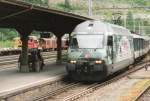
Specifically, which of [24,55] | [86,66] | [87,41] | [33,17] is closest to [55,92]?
[86,66]

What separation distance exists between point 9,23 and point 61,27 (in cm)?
740

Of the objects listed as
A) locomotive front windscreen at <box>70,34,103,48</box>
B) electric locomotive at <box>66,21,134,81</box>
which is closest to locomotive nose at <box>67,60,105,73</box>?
electric locomotive at <box>66,21,134,81</box>

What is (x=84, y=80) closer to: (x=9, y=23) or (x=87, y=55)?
(x=87, y=55)

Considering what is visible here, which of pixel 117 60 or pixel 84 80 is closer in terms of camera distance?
pixel 84 80

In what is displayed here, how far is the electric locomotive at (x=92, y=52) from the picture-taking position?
2095cm

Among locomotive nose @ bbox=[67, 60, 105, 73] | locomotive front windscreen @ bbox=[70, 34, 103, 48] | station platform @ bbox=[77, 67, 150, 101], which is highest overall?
locomotive front windscreen @ bbox=[70, 34, 103, 48]

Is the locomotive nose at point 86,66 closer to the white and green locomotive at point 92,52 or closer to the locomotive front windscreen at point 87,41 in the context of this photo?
the white and green locomotive at point 92,52

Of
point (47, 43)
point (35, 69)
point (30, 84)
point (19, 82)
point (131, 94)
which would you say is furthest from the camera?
point (47, 43)

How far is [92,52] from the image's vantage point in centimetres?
2112

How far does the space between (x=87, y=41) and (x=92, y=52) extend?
2.53 feet

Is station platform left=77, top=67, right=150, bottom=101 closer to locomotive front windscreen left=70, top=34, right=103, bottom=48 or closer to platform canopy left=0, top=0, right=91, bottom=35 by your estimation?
locomotive front windscreen left=70, top=34, right=103, bottom=48

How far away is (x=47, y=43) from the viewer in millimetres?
63281

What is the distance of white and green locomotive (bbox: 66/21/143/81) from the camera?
2095cm

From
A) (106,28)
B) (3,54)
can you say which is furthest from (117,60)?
(3,54)
